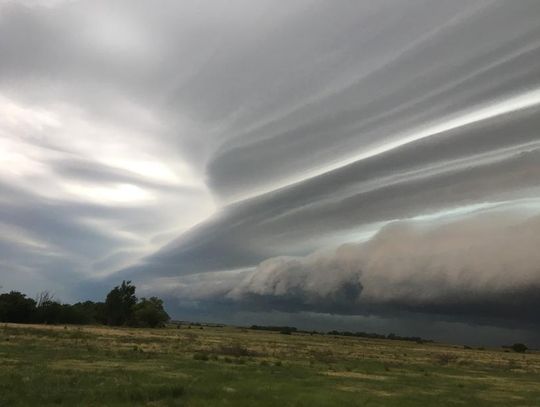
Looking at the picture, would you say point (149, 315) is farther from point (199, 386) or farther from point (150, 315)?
point (199, 386)

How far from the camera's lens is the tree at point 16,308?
152m

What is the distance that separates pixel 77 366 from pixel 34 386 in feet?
40.5

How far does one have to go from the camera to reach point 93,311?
198 meters

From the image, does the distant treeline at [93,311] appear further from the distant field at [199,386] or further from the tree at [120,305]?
the distant field at [199,386]

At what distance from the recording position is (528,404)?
34.8m

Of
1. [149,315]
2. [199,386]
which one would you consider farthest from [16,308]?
[199,386]

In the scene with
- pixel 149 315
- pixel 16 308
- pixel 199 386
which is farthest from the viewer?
A: pixel 149 315

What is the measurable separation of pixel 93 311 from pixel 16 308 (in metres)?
45.8

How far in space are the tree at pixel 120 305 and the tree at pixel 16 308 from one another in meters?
39.7

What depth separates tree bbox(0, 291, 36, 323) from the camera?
152m

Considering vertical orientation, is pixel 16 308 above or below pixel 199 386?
above

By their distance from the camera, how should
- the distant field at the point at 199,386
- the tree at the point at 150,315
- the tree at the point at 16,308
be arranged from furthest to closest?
the tree at the point at 150,315, the tree at the point at 16,308, the distant field at the point at 199,386

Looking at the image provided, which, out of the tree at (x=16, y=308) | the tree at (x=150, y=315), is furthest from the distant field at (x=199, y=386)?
the tree at (x=150, y=315)

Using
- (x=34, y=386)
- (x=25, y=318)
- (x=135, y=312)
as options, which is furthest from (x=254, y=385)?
(x=135, y=312)
